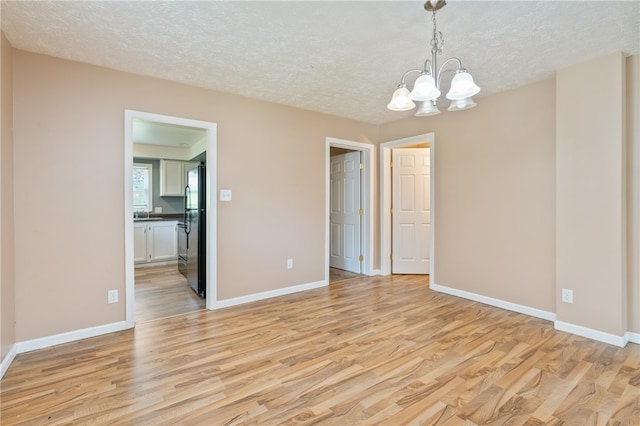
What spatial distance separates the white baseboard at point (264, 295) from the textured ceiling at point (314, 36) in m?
2.45

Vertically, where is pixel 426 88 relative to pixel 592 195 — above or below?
above

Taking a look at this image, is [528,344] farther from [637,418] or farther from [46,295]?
[46,295]

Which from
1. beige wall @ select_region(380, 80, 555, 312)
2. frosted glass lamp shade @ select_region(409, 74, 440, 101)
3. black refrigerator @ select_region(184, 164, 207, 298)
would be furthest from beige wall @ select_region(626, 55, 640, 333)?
black refrigerator @ select_region(184, 164, 207, 298)

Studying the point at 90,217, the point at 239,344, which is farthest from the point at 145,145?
the point at 239,344

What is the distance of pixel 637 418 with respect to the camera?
172 centimetres

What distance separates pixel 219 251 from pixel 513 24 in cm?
341

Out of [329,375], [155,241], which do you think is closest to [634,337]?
[329,375]

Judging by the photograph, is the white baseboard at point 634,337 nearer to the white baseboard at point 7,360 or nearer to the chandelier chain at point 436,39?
the chandelier chain at point 436,39

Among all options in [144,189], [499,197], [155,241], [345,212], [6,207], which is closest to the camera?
[6,207]

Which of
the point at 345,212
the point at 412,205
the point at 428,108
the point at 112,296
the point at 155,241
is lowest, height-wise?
the point at 112,296

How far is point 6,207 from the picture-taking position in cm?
231

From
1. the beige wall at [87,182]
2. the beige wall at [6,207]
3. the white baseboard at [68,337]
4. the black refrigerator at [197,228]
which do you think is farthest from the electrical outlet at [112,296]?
the black refrigerator at [197,228]

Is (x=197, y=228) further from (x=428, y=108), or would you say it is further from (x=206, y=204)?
(x=428, y=108)

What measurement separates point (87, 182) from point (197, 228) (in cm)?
135
